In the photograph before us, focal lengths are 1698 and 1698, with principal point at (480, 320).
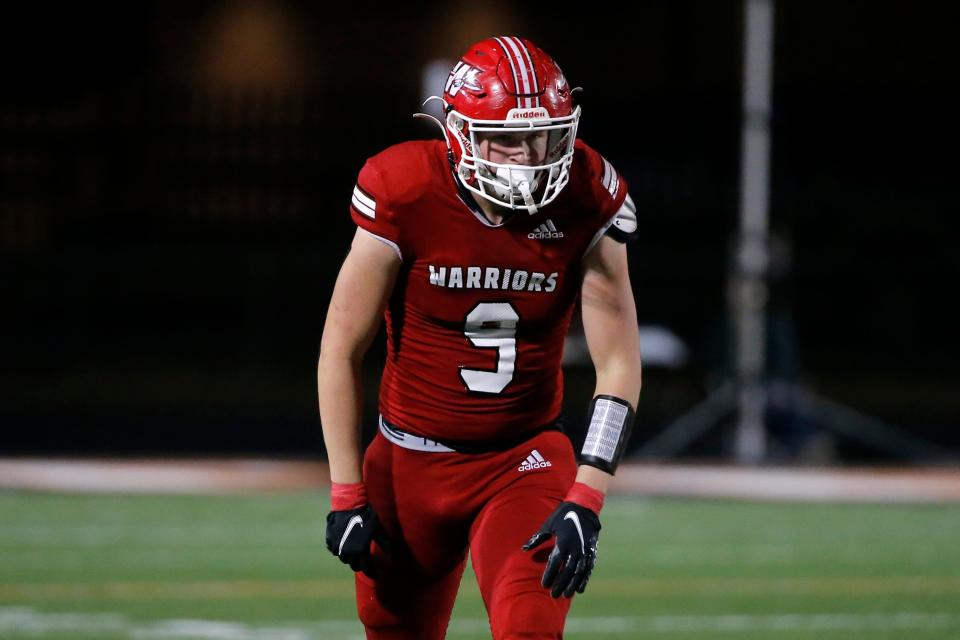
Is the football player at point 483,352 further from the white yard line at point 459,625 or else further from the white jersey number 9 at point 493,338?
the white yard line at point 459,625

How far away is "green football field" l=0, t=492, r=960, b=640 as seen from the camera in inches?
250

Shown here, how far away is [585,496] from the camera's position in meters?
3.68

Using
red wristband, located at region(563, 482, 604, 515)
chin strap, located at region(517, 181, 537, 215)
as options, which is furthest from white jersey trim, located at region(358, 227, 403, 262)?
red wristband, located at region(563, 482, 604, 515)

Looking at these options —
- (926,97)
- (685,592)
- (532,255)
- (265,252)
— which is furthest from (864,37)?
(532,255)

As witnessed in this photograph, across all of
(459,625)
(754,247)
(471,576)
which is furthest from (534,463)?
(754,247)

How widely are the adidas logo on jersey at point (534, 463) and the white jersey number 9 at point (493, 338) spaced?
0.18 meters

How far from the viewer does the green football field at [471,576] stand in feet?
20.8

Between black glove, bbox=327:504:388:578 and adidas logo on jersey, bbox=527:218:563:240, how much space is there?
0.71 meters

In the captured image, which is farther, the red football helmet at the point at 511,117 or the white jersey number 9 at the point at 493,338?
the white jersey number 9 at the point at 493,338

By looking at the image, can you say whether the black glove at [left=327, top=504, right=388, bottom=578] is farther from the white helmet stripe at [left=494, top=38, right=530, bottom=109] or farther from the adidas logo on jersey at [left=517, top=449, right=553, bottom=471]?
the white helmet stripe at [left=494, top=38, right=530, bottom=109]

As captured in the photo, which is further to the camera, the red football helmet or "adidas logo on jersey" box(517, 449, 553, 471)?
"adidas logo on jersey" box(517, 449, 553, 471)

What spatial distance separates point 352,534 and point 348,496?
10 cm

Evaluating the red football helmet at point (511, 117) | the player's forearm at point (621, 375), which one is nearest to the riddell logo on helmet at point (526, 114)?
the red football helmet at point (511, 117)

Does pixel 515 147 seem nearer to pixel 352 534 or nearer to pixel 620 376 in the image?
pixel 620 376
